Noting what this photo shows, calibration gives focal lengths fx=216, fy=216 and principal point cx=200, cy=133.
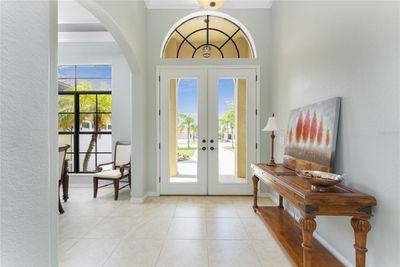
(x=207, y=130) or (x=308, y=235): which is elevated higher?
(x=207, y=130)

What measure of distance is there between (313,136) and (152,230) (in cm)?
228

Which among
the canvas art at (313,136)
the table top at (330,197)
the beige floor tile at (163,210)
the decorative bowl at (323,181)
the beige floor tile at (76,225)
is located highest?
the canvas art at (313,136)

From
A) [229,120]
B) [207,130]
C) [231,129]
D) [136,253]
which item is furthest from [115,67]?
[136,253]

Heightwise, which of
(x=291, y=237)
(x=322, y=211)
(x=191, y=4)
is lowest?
(x=291, y=237)

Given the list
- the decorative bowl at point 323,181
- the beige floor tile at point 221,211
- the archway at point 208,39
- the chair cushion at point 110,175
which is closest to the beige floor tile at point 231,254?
the beige floor tile at point 221,211

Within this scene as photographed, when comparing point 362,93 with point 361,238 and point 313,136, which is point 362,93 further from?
point 361,238

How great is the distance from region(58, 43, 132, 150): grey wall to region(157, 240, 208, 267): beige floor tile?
2871 millimetres

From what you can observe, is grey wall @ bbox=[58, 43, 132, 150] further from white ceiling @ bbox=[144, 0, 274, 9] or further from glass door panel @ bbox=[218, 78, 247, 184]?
glass door panel @ bbox=[218, 78, 247, 184]

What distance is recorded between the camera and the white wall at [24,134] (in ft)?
2.52

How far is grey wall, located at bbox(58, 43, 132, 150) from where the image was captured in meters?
4.72

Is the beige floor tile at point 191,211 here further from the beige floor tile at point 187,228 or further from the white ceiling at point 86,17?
the white ceiling at point 86,17

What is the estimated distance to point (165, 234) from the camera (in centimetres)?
269

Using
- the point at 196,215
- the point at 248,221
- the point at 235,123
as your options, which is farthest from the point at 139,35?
the point at 248,221

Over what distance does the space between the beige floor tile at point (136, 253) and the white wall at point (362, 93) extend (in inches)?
72.5
